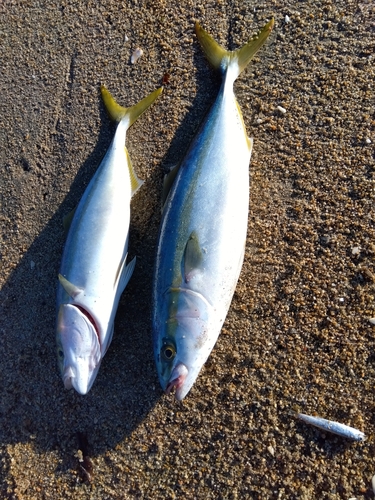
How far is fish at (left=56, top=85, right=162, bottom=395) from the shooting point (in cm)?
218

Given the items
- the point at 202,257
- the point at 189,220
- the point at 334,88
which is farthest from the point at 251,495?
the point at 334,88

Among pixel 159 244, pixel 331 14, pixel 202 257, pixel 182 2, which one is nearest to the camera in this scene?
pixel 202 257

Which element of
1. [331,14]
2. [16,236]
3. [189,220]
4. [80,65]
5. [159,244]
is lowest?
[16,236]

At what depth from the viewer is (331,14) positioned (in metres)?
2.45

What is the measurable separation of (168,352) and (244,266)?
679 millimetres

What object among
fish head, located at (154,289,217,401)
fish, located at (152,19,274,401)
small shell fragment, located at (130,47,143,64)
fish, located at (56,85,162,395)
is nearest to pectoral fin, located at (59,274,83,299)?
fish, located at (56,85,162,395)

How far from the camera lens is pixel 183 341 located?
1.95 m

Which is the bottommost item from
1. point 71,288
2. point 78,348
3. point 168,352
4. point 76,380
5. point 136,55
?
point 76,380

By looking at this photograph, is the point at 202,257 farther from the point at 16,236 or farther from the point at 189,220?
the point at 16,236

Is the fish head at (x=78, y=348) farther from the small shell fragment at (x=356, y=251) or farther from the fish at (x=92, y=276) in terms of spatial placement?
the small shell fragment at (x=356, y=251)

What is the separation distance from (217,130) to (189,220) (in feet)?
1.82

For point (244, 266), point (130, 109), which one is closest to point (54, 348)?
point (244, 266)

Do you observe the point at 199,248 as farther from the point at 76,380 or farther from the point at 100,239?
the point at 76,380

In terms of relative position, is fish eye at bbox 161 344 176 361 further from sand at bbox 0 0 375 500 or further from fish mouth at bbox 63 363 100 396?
fish mouth at bbox 63 363 100 396
